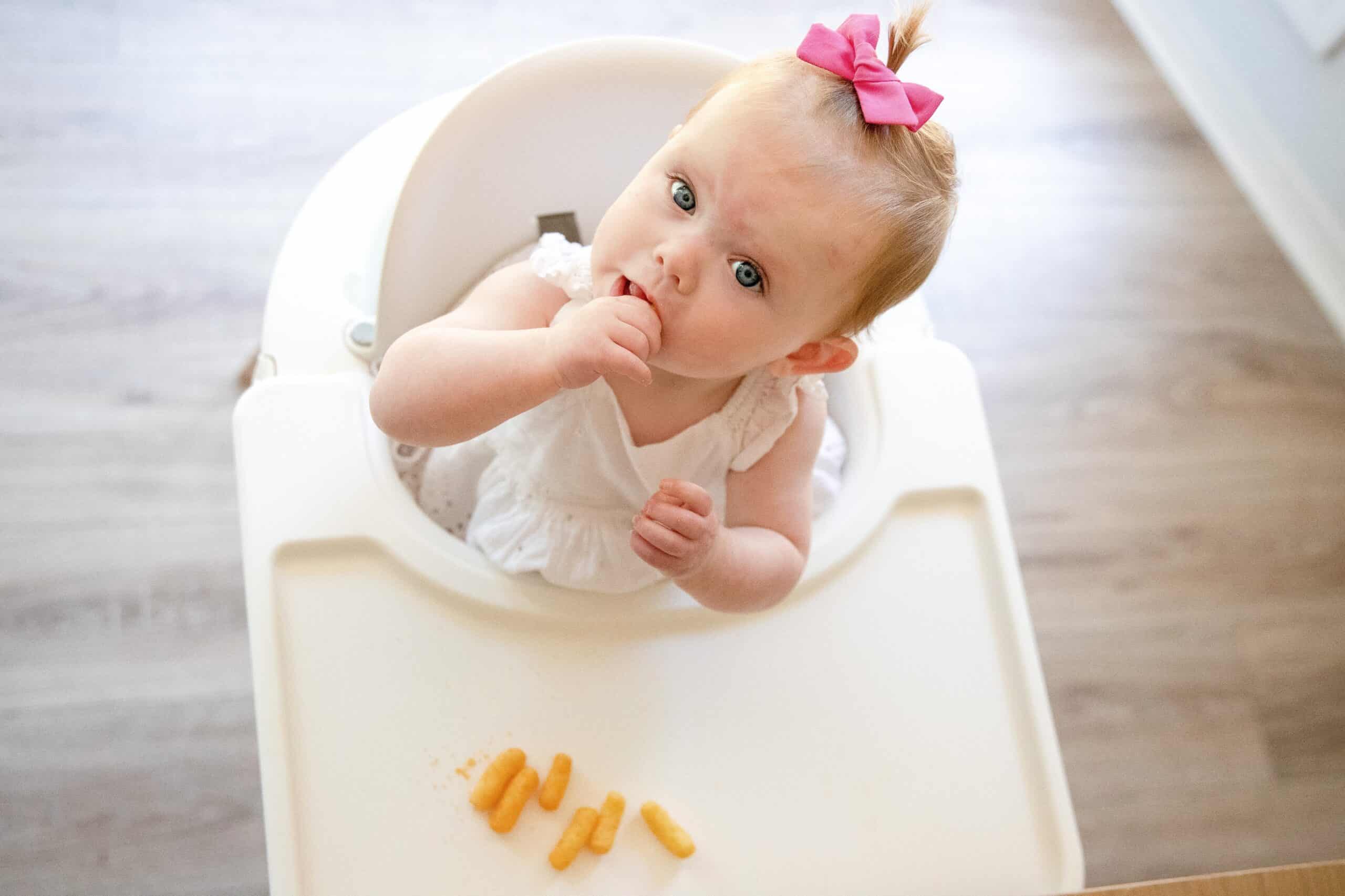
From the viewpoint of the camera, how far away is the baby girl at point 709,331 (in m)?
0.57

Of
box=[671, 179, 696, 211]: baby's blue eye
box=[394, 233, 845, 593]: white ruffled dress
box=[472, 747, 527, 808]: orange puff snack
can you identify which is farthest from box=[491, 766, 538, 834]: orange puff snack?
box=[671, 179, 696, 211]: baby's blue eye

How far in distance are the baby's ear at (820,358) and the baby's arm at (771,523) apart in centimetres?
6

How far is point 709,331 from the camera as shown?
1.94ft

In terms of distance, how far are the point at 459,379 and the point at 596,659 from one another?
221 millimetres

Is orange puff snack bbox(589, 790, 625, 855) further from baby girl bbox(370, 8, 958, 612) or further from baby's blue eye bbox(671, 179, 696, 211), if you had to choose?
baby's blue eye bbox(671, 179, 696, 211)

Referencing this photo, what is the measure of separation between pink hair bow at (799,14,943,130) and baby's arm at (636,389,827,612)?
23 centimetres

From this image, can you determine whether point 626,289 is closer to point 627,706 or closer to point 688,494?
point 688,494

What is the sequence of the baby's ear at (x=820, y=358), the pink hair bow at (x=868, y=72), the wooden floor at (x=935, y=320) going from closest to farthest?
the pink hair bow at (x=868, y=72) → the baby's ear at (x=820, y=358) → the wooden floor at (x=935, y=320)

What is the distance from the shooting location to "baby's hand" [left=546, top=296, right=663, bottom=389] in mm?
579

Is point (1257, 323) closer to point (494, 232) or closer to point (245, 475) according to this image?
point (494, 232)

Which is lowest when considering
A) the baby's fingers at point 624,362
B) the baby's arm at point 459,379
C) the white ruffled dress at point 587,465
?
the white ruffled dress at point 587,465

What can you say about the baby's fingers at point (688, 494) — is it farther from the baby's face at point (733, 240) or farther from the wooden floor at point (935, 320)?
the wooden floor at point (935, 320)

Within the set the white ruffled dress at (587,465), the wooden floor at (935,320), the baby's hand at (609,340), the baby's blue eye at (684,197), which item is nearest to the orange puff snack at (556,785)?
the white ruffled dress at (587,465)

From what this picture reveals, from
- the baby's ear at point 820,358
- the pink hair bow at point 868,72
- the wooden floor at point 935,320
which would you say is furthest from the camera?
the wooden floor at point 935,320
